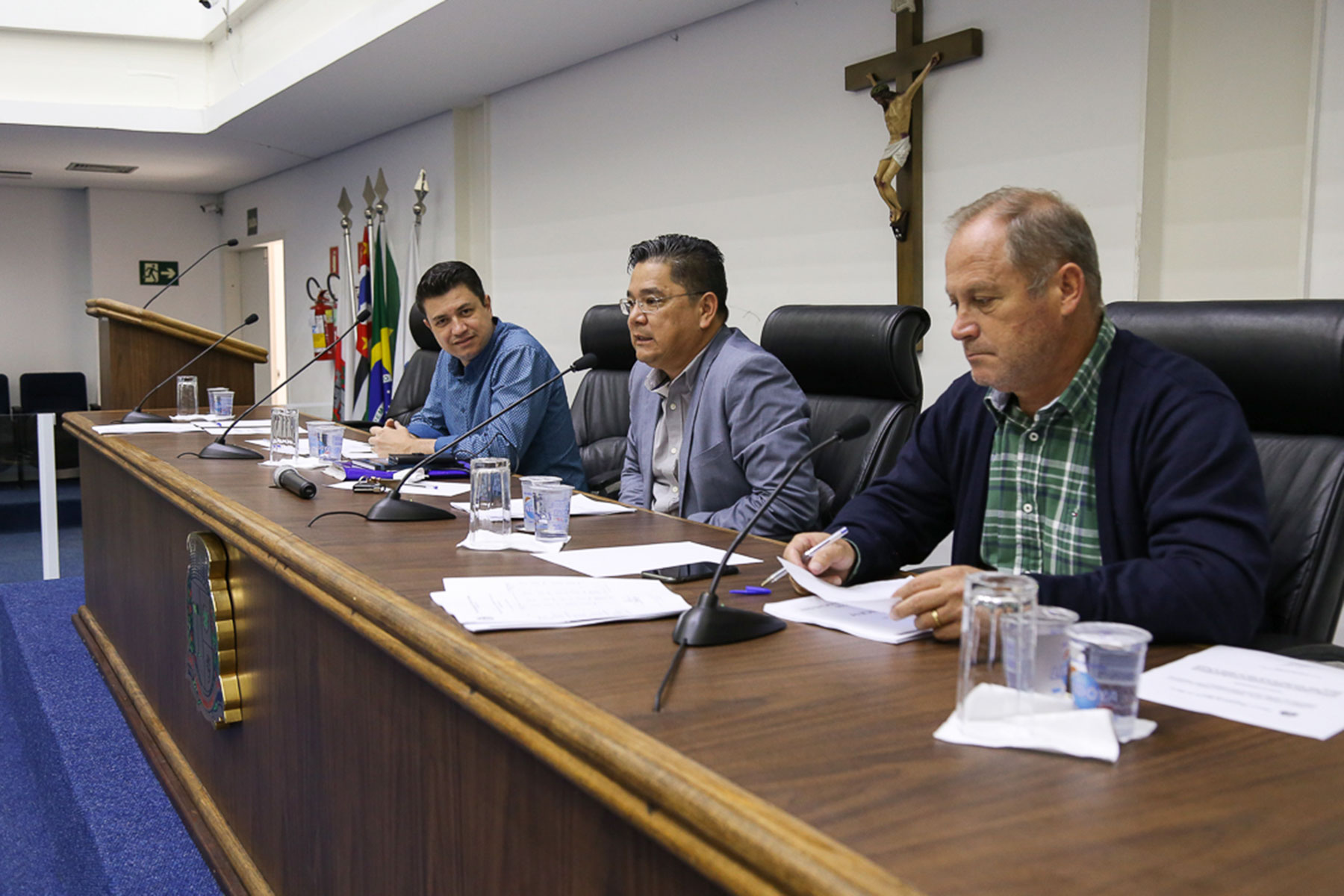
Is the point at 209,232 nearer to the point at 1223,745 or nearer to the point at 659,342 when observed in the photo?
the point at 659,342

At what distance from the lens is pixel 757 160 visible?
388 cm

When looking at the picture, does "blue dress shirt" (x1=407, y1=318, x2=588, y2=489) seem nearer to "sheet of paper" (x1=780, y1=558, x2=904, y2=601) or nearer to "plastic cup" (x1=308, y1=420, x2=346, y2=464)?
"plastic cup" (x1=308, y1=420, x2=346, y2=464)

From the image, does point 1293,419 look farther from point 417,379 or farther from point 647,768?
point 417,379

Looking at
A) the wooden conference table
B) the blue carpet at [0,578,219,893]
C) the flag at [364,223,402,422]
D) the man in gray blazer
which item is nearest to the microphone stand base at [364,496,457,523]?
the wooden conference table

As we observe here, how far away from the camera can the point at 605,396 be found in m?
3.86

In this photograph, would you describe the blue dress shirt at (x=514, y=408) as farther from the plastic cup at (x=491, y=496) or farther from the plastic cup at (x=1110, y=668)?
the plastic cup at (x=1110, y=668)

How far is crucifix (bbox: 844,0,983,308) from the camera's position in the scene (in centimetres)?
319

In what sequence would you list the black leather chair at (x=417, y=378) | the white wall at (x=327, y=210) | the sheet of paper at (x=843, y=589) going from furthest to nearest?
the white wall at (x=327, y=210), the black leather chair at (x=417, y=378), the sheet of paper at (x=843, y=589)

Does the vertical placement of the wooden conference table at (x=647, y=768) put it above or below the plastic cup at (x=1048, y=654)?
below

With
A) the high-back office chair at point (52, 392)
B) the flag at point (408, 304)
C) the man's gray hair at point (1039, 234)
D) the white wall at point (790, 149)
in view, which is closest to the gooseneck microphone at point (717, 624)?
the man's gray hair at point (1039, 234)

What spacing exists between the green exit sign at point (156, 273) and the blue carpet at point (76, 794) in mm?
6773

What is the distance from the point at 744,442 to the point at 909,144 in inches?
57.4

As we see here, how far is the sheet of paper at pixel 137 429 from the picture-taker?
3104mm

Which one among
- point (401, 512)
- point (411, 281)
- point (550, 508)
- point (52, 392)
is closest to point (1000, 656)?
point (550, 508)
